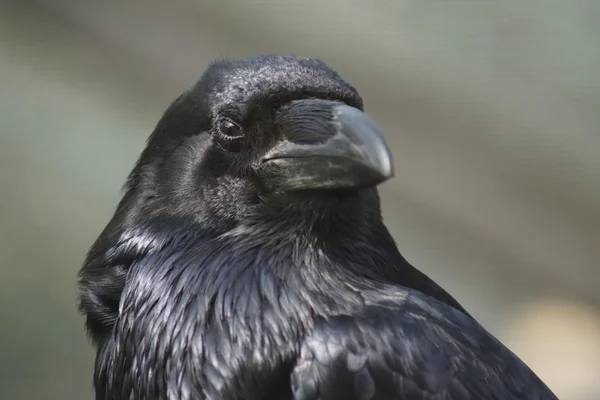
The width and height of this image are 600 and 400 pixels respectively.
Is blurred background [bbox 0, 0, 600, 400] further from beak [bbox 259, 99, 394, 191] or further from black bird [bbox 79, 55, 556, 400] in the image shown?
beak [bbox 259, 99, 394, 191]

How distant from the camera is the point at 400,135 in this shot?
9.78 feet

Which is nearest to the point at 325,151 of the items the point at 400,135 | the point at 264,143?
the point at 264,143

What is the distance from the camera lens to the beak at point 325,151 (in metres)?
1.03

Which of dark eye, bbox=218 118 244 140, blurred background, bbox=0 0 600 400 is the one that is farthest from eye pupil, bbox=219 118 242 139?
blurred background, bbox=0 0 600 400

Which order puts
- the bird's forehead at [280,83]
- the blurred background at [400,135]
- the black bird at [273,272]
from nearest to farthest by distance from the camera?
1. the black bird at [273,272]
2. the bird's forehead at [280,83]
3. the blurred background at [400,135]

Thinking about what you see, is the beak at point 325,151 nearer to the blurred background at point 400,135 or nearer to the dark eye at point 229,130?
the dark eye at point 229,130

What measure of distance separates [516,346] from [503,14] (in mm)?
1322

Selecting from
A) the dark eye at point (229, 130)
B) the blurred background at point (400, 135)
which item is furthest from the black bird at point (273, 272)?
the blurred background at point (400, 135)

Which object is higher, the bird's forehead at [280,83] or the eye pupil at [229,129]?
the bird's forehead at [280,83]

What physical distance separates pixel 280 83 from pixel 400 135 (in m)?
1.91

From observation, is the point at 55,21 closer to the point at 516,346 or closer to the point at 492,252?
the point at 492,252

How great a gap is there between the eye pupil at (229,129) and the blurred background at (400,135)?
170 cm


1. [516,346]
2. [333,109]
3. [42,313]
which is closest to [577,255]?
[516,346]

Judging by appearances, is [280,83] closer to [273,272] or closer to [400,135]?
[273,272]
